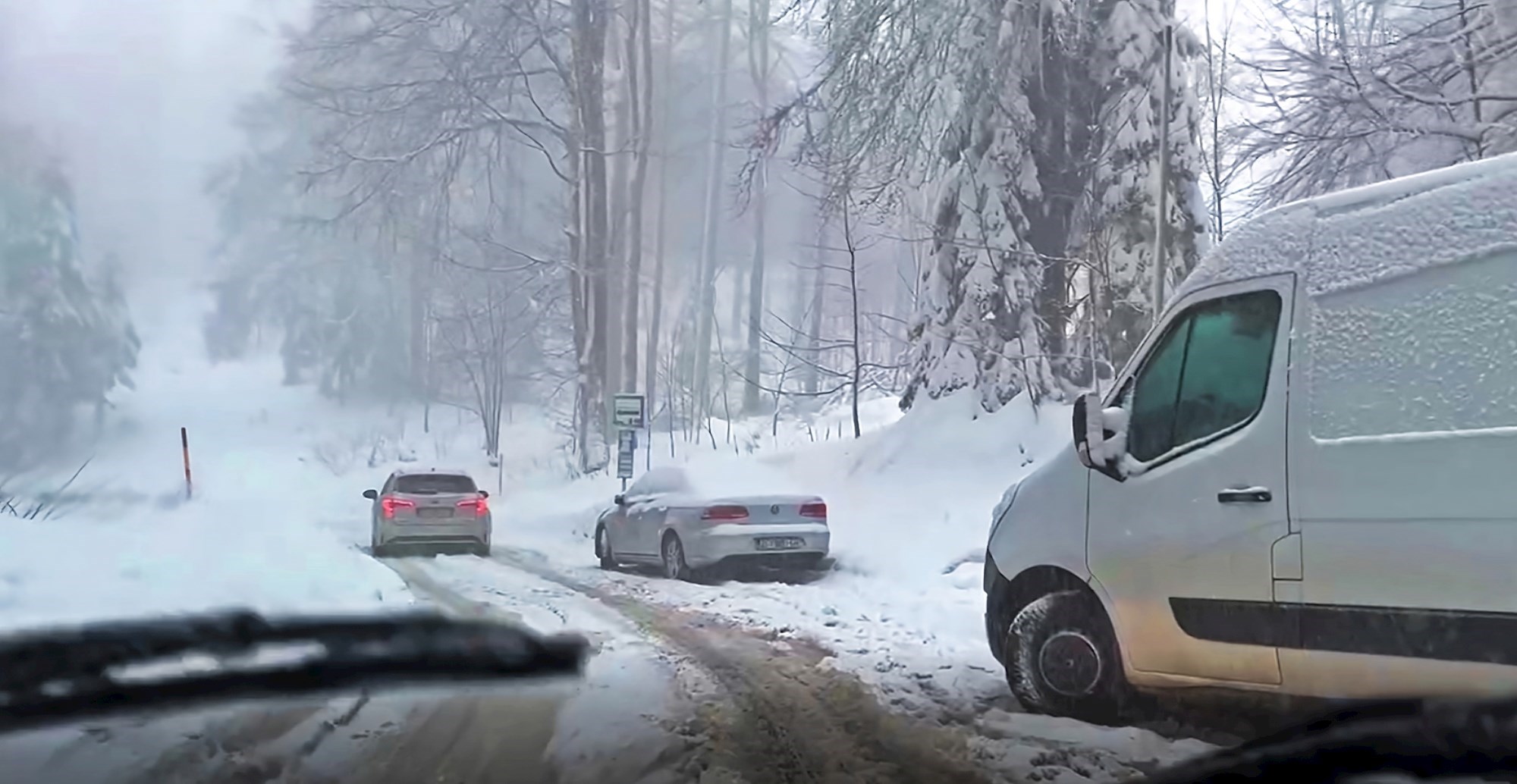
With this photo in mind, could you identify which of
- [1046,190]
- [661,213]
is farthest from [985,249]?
[661,213]

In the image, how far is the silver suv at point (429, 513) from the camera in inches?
206

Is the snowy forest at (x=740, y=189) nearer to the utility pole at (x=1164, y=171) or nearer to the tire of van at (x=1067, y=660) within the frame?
the utility pole at (x=1164, y=171)

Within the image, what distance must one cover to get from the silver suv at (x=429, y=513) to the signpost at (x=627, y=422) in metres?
2.49

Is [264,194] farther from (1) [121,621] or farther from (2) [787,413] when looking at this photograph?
(2) [787,413]

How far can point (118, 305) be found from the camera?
369cm

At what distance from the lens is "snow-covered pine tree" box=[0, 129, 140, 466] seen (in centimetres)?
343

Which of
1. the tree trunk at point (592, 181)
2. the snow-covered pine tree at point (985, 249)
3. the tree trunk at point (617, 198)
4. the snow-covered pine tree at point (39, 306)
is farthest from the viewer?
the snow-covered pine tree at point (985, 249)

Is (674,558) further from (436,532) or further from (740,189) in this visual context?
(436,532)

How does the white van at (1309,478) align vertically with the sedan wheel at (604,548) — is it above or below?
above

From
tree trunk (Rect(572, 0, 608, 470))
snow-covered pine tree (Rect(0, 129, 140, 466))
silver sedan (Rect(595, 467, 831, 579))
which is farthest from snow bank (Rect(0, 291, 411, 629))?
silver sedan (Rect(595, 467, 831, 579))

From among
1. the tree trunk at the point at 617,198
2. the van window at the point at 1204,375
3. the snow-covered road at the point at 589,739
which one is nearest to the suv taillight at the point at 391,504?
the snow-covered road at the point at 589,739

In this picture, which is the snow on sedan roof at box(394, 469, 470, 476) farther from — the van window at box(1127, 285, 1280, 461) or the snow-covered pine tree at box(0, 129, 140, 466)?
the van window at box(1127, 285, 1280, 461)

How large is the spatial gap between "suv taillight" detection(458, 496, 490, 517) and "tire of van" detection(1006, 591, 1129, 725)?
2567 mm

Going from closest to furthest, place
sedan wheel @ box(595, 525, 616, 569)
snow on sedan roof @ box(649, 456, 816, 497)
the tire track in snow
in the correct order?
the tire track in snow < sedan wheel @ box(595, 525, 616, 569) < snow on sedan roof @ box(649, 456, 816, 497)
